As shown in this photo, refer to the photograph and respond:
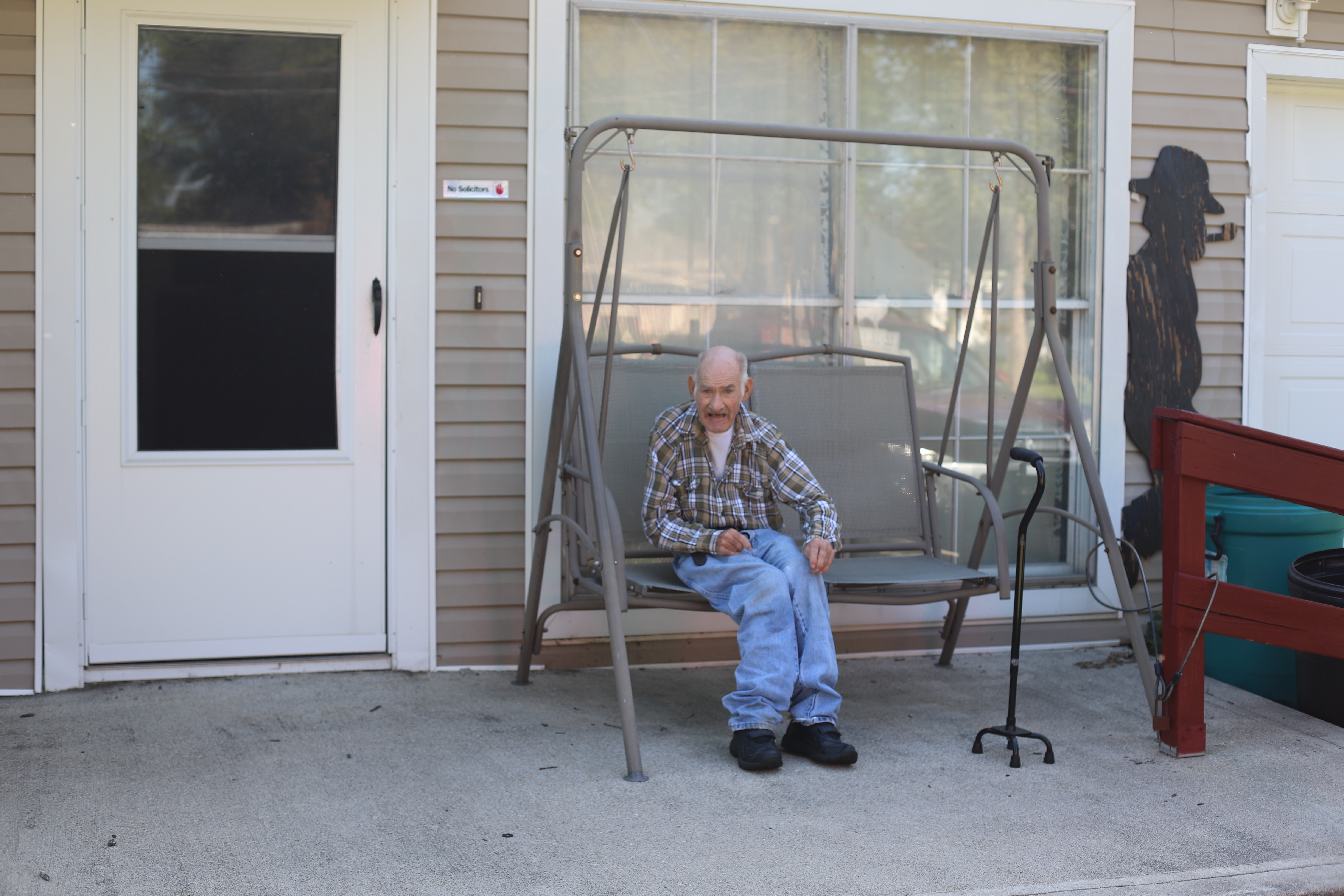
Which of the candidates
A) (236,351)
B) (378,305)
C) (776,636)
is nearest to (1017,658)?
(776,636)

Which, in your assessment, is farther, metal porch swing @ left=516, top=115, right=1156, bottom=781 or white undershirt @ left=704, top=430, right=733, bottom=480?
white undershirt @ left=704, top=430, right=733, bottom=480

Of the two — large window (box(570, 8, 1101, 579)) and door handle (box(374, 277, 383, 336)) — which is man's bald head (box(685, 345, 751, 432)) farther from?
door handle (box(374, 277, 383, 336))

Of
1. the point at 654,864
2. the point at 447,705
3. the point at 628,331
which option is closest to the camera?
the point at 654,864

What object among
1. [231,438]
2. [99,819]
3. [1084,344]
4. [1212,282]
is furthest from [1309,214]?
[99,819]

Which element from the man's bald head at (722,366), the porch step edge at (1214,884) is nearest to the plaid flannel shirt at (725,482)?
the man's bald head at (722,366)

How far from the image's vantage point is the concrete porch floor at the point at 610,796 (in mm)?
2178

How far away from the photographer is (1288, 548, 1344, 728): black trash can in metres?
3.22

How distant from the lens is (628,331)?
3730 mm

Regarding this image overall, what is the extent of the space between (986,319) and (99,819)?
3152 millimetres

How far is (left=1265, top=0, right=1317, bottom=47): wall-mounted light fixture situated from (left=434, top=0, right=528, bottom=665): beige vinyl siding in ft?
8.79

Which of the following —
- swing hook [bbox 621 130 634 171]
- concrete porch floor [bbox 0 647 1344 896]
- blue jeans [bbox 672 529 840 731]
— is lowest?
concrete porch floor [bbox 0 647 1344 896]

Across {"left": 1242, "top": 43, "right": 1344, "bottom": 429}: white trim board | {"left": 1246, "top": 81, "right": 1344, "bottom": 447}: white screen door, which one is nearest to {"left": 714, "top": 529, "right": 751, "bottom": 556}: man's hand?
{"left": 1242, "top": 43, "right": 1344, "bottom": 429}: white trim board

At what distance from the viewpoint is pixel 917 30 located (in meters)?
3.83

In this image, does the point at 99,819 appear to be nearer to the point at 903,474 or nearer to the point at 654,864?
the point at 654,864
